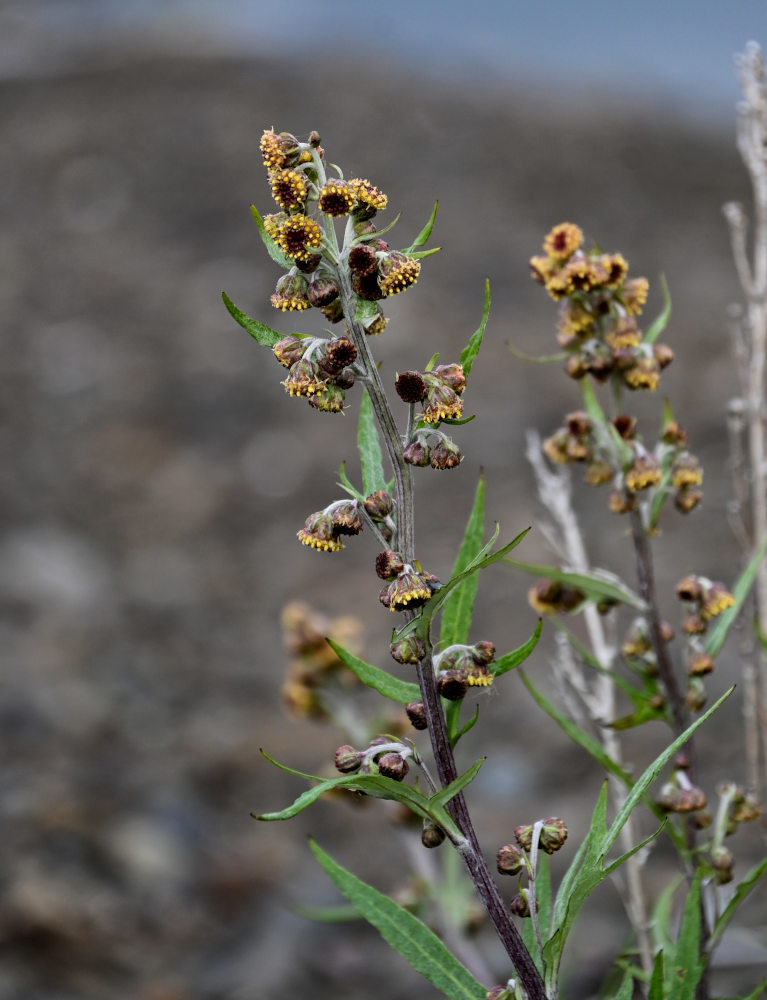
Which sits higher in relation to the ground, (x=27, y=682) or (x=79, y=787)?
(x=27, y=682)

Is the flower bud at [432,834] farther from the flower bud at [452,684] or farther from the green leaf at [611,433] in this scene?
the green leaf at [611,433]

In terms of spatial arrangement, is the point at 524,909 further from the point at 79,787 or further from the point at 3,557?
Result: the point at 3,557

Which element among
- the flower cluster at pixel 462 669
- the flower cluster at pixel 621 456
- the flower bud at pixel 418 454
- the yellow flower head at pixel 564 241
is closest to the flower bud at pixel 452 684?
the flower cluster at pixel 462 669

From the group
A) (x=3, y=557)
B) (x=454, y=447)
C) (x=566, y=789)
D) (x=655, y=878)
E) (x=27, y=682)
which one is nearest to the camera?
(x=454, y=447)

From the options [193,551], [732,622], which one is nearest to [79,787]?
[193,551]

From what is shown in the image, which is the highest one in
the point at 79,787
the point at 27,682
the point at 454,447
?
the point at 27,682

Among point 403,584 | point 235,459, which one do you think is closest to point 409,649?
point 403,584

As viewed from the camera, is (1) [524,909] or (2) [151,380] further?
(2) [151,380]

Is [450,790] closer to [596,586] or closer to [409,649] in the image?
[409,649]
